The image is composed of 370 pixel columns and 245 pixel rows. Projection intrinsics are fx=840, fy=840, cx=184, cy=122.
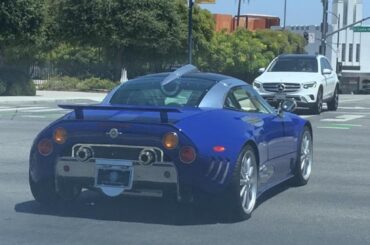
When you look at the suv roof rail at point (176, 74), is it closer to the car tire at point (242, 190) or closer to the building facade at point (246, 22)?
the car tire at point (242, 190)

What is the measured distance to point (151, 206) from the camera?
9172mm

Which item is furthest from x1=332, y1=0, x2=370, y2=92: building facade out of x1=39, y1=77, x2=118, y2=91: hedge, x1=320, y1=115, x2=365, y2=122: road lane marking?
x1=320, y1=115, x2=365, y2=122: road lane marking

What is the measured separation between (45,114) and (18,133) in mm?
7292

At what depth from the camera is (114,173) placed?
8188mm

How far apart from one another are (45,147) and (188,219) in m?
1.61

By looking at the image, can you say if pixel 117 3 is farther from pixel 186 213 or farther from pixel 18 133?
pixel 186 213

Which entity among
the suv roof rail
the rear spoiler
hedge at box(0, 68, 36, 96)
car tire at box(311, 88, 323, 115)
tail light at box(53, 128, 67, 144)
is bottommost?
hedge at box(0, 68, 36, 96)

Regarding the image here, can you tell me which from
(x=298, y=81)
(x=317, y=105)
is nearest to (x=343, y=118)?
(x=317, y=105)

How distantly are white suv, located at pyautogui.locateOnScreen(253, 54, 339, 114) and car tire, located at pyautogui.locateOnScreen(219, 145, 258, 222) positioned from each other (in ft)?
52.1

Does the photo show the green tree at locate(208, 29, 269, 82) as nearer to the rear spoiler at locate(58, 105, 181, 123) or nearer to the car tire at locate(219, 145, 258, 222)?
the car tire at locate(219, 145, 258, 222)

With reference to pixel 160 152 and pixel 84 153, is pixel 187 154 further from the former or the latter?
pixel 84 153

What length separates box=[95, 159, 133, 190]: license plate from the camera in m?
8.12

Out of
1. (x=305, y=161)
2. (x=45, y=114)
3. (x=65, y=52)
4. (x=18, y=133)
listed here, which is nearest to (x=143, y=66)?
(x=65, y=52)

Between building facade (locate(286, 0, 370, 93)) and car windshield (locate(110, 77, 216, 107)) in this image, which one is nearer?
car windshield (locate(110, 77, 216, 107))
